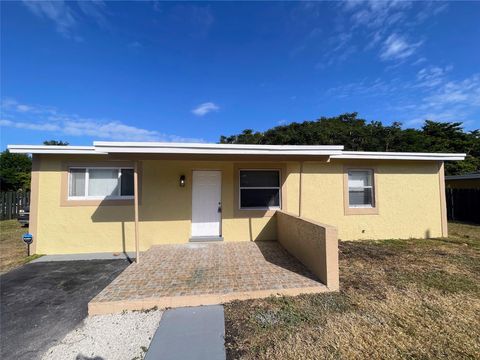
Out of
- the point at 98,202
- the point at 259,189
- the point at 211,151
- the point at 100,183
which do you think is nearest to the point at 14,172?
the point at 100,183

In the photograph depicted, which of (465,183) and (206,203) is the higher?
(465,183)

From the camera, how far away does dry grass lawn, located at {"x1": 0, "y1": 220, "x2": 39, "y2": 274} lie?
558 cm

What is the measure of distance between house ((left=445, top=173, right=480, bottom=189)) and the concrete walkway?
17163 millimetres

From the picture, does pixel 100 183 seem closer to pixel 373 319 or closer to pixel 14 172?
pixel 373 319

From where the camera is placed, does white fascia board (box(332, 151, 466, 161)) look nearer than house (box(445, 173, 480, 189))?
Yes

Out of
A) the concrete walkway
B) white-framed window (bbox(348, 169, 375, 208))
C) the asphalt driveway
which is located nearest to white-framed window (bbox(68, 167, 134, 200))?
the asphalt driveway

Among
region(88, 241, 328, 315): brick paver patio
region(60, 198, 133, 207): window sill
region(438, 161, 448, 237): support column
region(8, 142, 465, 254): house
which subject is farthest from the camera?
region(438, 161, 448, 237): support column

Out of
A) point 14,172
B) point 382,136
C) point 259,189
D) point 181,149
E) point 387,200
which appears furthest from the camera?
point 382,136

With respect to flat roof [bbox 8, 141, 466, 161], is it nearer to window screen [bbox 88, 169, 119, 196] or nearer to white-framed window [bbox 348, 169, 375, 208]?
window screen [bbox 88, 169, 119, 196]

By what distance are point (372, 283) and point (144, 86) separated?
12.3 meters

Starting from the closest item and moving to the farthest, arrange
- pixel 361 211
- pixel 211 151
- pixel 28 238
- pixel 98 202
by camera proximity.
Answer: pixel 211 151
pixel 28 238
pixel 98 202
pixel 361 211

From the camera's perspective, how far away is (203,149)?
16.8ft

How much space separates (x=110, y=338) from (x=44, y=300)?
6.55 ft

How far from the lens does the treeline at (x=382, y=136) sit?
27875 millimetres
